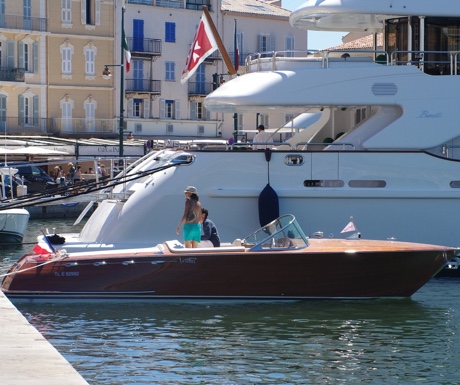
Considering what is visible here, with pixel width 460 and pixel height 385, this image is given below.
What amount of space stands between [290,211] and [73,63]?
43.8 metres

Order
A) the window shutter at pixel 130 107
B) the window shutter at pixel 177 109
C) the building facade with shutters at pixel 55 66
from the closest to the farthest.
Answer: the building facade with shutters at pixel 55 66
the window shutter at pixel 130 107
the window shutter at pixel 177 109

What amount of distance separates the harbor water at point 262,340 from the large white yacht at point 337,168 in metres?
1.68

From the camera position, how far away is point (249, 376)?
13.1 metres

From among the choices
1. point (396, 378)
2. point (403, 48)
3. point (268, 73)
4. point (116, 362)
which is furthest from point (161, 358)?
point (403, 48)

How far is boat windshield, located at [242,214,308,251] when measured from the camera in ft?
56.0

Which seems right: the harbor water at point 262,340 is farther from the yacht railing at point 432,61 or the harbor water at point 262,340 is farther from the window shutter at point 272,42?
the window shutter at point 272,42

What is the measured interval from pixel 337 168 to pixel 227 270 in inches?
138

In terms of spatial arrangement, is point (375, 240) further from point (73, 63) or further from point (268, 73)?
point (73, 63)

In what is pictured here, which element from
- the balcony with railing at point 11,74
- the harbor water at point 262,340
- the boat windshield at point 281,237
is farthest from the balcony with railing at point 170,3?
the boat windshield at point 281,237

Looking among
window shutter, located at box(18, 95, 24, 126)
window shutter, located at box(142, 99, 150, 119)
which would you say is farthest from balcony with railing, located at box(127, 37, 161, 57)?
window shutter, located at box(18, 95, 24, 126)

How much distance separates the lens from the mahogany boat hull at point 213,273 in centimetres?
1698

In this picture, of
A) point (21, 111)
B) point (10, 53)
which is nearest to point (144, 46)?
point (10, 53)

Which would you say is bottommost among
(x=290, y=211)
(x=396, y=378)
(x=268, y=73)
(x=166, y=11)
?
(x=396, y=378)

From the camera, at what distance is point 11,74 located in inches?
2317
